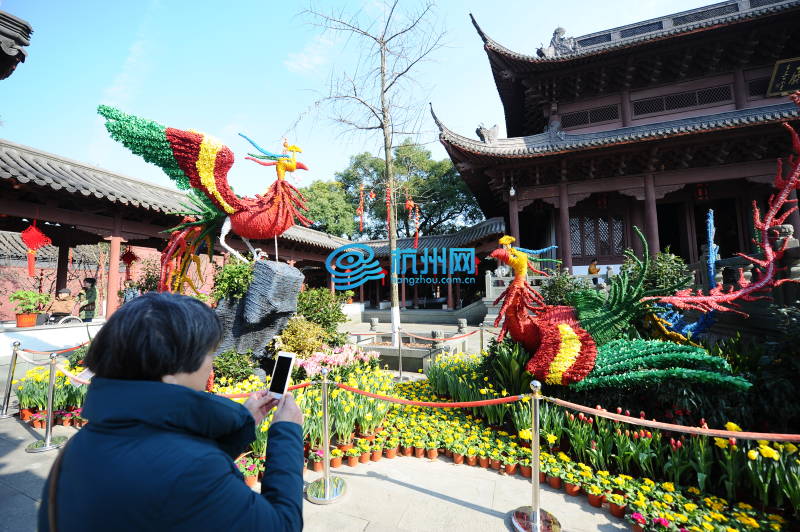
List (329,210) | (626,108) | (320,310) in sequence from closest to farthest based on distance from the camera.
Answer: (320,310) → (626,108) → (329,210)

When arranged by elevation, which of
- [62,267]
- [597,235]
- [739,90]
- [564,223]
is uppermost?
[739,90]

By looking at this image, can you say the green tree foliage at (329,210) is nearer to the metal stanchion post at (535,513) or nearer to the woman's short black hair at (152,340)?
the metal stanchion post at (535,513)

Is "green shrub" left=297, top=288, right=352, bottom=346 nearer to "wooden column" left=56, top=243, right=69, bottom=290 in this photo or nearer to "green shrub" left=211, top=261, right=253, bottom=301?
"green shrub" left=211, top=261, right=253, bottom=301

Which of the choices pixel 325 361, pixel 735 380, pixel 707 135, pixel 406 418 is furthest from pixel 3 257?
pixel 707 135

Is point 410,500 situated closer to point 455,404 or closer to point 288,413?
point 455,404

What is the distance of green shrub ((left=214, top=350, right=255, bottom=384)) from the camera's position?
4359 mm

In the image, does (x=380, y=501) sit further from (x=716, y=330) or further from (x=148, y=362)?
(x=716, y=330)

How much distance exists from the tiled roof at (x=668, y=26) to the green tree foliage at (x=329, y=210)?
14.9 m

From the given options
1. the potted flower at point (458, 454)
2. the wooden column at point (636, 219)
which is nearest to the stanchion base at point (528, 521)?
the potted flower at point (458, 454)

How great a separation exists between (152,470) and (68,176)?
863cm

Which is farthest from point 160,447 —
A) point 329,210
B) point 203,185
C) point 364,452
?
point 329,210

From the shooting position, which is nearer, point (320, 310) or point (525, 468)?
point (525, 468)

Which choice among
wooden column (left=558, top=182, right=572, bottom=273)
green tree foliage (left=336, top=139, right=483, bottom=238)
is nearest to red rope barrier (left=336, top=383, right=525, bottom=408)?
wooden column (left=558, top=182, right=572, bottom=273)

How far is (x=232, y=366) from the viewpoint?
4.41 m
